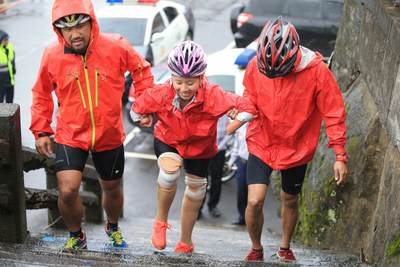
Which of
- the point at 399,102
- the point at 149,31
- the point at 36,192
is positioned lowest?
the point at 149,31

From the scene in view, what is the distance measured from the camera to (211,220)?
1141cm

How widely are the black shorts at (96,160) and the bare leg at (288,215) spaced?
1.41 metres

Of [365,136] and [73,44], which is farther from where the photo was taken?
[365,136]

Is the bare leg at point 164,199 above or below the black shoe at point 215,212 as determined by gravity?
above

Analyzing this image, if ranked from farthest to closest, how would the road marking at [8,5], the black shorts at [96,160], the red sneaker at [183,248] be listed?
1. the road marking at [8,5]
2. the red sneaker at [183,248]
3. the black shorts at [96,160]

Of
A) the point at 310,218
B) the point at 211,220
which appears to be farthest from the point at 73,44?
the point at 211,220

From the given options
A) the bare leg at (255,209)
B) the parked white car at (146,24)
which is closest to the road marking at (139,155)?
the parked white car at (146,24)

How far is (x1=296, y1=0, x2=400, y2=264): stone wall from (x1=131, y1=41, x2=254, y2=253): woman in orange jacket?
139cm

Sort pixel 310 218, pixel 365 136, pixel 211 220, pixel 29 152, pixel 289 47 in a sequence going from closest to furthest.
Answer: pixel 289 47
pixel 29 152
pixel 365 136
pixel 310 218
pixel 211 220

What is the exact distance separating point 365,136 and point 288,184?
1.30 meters

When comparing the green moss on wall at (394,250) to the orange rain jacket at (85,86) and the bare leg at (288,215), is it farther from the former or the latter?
the orange rain jacket at (85,86)

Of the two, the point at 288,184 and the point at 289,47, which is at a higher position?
the point at 289,47

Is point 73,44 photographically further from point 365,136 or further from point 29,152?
point 365,136

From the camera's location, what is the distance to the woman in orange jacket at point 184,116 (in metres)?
5.84
